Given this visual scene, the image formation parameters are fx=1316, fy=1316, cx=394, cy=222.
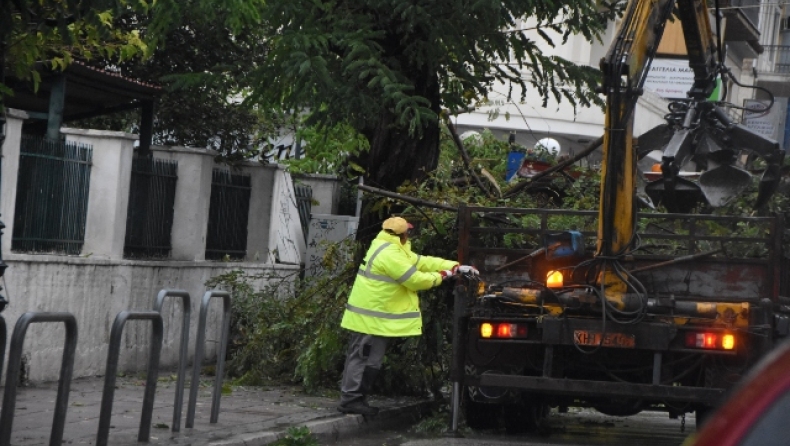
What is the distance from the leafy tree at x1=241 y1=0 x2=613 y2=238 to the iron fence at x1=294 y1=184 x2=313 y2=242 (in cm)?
466

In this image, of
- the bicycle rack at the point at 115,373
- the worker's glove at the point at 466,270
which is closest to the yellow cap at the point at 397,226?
the worker's glove at the point at 466,270

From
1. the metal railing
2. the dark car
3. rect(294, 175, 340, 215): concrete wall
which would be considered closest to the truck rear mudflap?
the dark car

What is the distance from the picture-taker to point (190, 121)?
1902 cm

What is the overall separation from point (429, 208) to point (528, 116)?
20.8 meters

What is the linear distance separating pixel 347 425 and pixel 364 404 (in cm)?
41

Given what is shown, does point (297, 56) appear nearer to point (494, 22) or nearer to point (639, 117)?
point (494, 22)

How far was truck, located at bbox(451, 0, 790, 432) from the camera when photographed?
9797 mm

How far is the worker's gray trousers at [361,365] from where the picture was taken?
10930 mm

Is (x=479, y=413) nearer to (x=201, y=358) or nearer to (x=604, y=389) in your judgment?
(x=604, y=389)

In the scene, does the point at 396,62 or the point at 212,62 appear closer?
the point at 396,62

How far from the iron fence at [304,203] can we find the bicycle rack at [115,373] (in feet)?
33.6

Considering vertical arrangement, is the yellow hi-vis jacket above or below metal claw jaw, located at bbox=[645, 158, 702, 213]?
below

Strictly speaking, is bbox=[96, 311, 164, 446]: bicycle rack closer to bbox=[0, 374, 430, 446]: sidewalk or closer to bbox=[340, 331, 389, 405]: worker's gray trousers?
bbox=[0, 374, 430, 446]: sidewalk

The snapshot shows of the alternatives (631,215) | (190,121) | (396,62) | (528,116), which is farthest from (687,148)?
(528,116)
